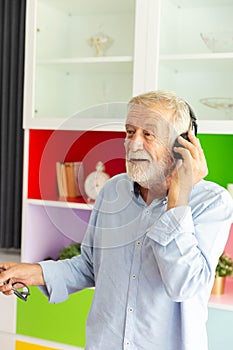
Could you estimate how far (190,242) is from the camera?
1107 mm

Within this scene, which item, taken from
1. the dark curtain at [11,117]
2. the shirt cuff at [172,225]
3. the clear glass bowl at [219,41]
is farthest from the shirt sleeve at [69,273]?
the dark curtain at [11,117]

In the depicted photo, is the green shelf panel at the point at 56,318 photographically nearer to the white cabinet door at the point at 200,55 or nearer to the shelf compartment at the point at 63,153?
the shelf compartment at the point at 63,153

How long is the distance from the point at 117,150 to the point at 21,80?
161 centimetres

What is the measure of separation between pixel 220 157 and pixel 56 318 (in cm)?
103

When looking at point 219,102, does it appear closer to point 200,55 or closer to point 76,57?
point 200,55

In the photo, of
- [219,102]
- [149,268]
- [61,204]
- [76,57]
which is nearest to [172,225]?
[149,268]

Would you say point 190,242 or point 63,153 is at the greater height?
point 63,153

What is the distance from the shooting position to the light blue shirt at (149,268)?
1113 mm

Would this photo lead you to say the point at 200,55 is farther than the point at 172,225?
Yes

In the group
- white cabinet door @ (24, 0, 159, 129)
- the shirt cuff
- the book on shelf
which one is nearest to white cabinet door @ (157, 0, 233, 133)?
white cabinet door @ (24, 0, 159, 129)

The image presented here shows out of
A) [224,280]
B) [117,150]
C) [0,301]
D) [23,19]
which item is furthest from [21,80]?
[117,150]

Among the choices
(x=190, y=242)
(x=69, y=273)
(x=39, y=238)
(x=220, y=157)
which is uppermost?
(x=220, y=157)

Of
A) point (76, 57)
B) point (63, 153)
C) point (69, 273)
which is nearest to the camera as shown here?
point (69, 273)

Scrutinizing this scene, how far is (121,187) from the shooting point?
1.35 meters
